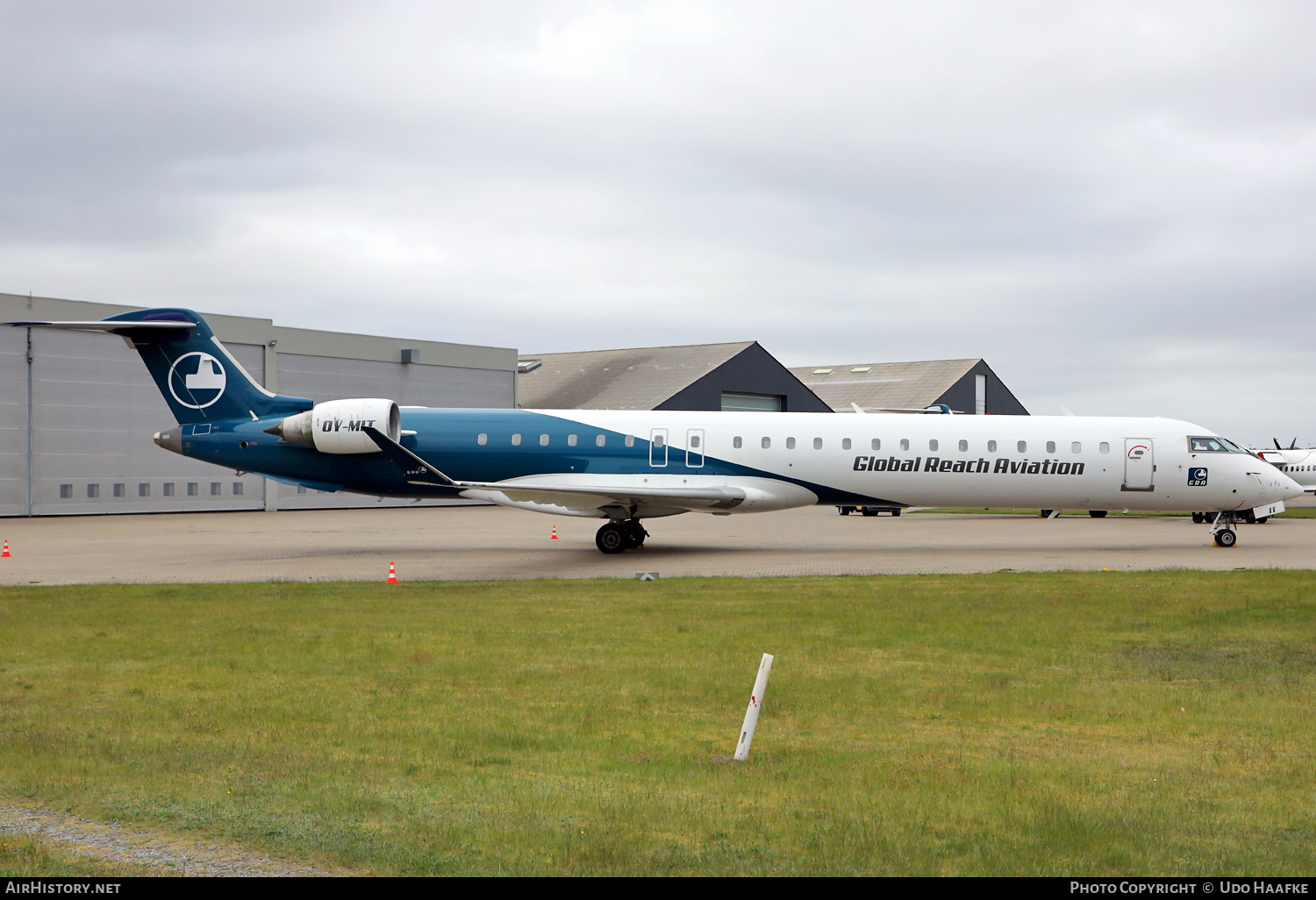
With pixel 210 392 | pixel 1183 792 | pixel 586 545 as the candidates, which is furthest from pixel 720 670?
pixel 210 392

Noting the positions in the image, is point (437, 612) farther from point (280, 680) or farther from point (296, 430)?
point (296, 430)

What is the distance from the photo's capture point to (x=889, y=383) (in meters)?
78.2

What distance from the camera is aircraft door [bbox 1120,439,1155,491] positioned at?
2394 centimetres

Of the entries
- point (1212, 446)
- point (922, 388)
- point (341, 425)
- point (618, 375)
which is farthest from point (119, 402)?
point (922, 388)

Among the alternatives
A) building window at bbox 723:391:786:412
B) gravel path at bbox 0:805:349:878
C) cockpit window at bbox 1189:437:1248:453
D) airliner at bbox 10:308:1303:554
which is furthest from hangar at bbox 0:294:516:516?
gravel path at bbox 0:805:349:878

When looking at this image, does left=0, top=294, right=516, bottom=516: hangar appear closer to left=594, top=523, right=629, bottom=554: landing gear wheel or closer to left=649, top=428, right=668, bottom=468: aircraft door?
left=594, top=523, right=629, bottom=554: landing gear wheel

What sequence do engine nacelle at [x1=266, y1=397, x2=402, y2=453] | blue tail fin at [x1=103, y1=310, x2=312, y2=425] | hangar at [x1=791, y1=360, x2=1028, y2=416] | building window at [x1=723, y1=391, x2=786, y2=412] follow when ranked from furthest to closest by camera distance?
hangar at [x1=791, y1=360, x2=1028, y2=416]
building window at [x1=723, y1=391, x2=786, y2=412]
blue tail fin at [x1=103, y1=310, x2=312, y2=425]
engine nacelle at [x1=266, y1=397, x2=402, y2=453]

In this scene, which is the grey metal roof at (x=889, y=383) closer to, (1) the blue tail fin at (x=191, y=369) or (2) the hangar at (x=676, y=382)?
(2) the hangar at (x=676, y=382)

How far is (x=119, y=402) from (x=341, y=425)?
20.4m

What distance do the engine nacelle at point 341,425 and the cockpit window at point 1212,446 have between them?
684 inches

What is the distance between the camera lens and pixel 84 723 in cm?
812

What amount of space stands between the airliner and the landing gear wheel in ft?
0.12

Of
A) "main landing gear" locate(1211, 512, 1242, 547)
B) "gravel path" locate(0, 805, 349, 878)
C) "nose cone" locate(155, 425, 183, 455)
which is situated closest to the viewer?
"gravel path" locate(0, 805, 349, 878)
